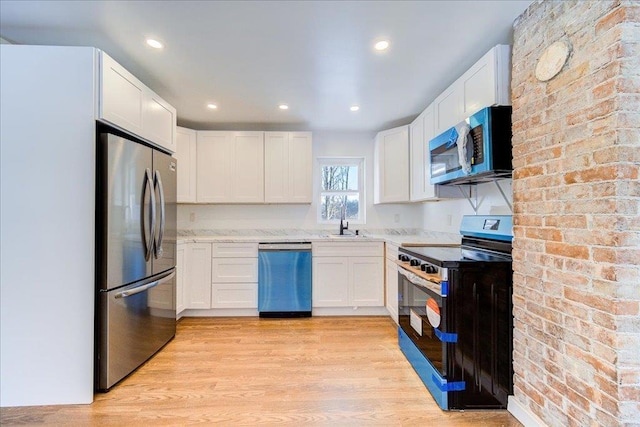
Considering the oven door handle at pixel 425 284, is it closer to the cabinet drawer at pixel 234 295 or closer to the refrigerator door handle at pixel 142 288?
the cabinet drawer at pixel 234 295

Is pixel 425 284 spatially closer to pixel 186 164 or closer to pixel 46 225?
pixel 46 225

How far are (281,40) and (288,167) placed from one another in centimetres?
194

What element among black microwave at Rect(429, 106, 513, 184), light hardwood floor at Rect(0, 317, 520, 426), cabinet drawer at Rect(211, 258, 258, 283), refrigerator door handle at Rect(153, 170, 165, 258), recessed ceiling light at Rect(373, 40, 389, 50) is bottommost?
light hardwood floor at Rect(0, 317, 520, 426)

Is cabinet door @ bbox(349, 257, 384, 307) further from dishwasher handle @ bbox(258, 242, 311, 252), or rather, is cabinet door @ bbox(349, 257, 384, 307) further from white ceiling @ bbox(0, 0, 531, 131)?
white ceiling @ bbox(0, 0, 531, 131)

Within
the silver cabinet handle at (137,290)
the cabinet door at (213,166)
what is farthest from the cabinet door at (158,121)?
the silver cabinet handle at (137,290)

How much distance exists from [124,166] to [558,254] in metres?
2.66

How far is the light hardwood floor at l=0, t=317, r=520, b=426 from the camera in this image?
5.82 feet

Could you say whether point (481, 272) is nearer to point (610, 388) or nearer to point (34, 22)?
point (610, 388)

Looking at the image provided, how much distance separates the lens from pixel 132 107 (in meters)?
2.26

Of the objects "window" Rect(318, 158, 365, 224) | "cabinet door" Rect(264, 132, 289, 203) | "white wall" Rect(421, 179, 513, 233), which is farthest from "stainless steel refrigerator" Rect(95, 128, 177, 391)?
"white wall" Rect(421, 179, 513, 233)

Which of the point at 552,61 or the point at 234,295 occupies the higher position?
the point at 552,61

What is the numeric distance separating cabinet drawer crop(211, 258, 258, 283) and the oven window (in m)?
1.76

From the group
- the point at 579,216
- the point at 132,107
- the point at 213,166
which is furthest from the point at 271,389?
the point at 213,166

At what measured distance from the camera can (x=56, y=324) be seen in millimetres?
1877
